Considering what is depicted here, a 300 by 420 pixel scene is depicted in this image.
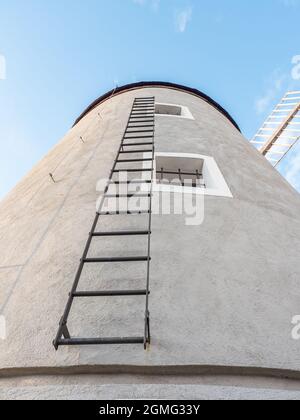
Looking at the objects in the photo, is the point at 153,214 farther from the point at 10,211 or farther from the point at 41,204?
the point at 10,211

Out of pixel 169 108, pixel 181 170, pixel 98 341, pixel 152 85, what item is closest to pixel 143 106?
pixel 169 108

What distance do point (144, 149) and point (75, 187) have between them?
1238mm

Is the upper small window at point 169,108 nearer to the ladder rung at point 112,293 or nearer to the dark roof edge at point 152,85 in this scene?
the dark roof edge at point 152,85

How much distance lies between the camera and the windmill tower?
1726mm

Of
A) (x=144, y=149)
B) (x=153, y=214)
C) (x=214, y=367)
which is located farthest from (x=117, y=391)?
(x=144, y=149)

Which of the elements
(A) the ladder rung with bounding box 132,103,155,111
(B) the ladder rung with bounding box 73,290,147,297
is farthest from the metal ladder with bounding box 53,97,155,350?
(A) the ladder rung with bounding box 132,103,155,111

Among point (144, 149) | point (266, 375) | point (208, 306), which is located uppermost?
point (144, 149)

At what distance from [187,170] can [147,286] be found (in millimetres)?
2887

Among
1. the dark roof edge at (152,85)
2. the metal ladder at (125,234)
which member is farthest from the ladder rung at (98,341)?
the dark roof edge at (152,85)

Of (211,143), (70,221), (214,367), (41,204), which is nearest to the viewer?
(214,367)

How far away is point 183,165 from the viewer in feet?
15.2

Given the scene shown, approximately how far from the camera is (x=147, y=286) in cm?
210

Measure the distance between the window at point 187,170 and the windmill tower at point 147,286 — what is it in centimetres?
5

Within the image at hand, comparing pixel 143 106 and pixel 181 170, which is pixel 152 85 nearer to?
pixel 143 106
